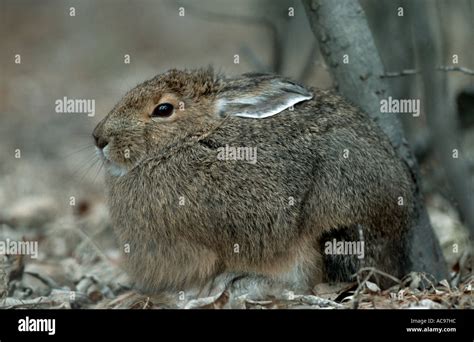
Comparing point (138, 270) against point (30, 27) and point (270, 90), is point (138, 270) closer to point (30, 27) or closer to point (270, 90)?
point (270, 90)

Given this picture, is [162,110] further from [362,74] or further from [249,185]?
[362,74]

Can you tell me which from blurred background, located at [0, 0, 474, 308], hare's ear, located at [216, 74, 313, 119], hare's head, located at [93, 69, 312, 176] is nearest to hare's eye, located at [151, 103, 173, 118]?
hare's head, located at [93, 69, 312, 176]

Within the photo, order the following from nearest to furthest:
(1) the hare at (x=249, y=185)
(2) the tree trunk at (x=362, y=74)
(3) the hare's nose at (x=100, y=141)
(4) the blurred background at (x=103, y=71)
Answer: (1) the hare at (x=249, y=185)
(3) the hare's nose at (x=100, y=141)
(2) the tree trunk at (x=362, y=74)
(4) the blurred background at (x=103, y=71)

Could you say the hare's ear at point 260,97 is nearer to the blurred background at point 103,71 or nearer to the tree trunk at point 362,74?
the tree trunk at point 362,74

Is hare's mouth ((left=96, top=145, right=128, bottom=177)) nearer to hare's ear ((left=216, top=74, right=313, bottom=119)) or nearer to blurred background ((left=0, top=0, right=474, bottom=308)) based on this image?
hare's ear ((left=216, top=74, right=313, bottom=119))

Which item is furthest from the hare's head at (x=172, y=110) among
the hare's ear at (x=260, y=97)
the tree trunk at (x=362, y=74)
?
the tree trunk at (x=362, y=74)

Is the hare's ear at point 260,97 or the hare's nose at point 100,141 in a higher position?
the hare's ear at point 260,97

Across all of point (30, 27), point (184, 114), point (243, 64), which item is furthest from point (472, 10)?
point (30, 27)
